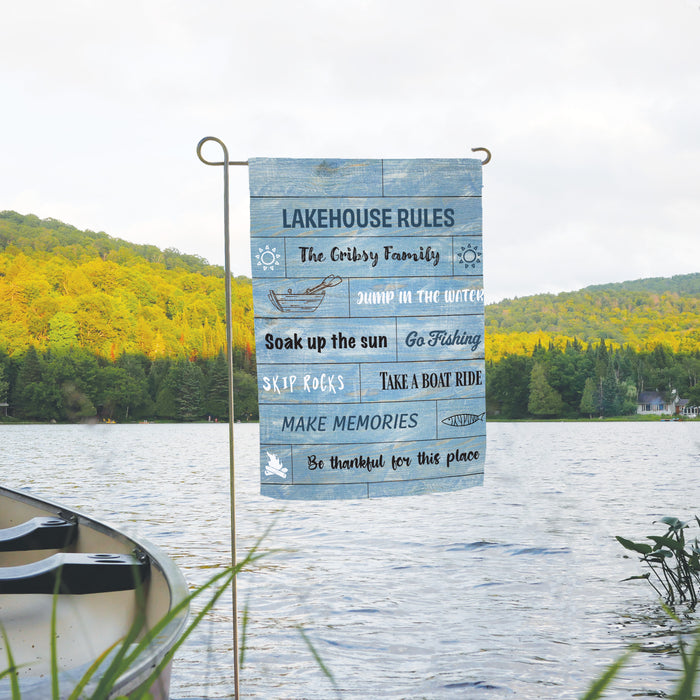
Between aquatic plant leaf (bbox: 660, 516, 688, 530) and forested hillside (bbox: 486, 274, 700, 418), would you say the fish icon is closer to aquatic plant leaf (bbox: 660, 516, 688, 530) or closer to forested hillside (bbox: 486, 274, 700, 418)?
aquatic plant leaf (bbox: 660, 516, 688, 530)

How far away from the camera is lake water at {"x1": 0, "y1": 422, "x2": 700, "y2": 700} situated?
22.9 ft

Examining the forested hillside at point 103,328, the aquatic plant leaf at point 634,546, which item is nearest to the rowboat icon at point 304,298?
the aquatic plant leaf at point 634,546

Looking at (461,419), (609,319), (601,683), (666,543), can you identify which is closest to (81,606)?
(461,419)

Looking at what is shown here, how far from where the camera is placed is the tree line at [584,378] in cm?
4122

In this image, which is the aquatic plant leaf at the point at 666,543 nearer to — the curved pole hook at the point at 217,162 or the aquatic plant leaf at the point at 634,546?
the aquatic plant leaf at the point at 634,546

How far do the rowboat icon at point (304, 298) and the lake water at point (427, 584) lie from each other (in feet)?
2.45

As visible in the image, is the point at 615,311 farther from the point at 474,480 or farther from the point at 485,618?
the point at 474,480

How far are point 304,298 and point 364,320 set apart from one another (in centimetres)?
24

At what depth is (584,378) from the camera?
4994 centimetres

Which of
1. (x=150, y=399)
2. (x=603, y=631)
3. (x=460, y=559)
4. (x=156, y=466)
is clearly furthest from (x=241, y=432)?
(x=603, y=631)

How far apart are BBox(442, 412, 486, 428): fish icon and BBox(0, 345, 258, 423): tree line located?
4001 cm

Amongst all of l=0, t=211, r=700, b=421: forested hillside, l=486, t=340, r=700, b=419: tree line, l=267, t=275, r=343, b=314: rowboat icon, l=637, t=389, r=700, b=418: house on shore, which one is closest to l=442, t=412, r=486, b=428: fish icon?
l=267, t=275, r=343, b=314: rowboat icon

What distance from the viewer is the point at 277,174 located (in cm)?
303

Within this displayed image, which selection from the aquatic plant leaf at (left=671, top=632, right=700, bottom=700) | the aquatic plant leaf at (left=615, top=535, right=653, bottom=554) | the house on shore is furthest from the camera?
the house on shore
